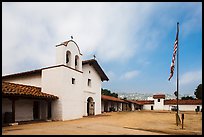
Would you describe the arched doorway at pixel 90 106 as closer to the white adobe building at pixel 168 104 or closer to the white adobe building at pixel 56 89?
the white adobe building at pixel 56 89

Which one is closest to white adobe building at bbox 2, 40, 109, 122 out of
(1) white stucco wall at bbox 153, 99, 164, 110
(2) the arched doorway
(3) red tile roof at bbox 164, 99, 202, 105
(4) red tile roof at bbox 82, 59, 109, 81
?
(2) the arched doorway

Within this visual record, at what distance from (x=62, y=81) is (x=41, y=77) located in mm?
2796

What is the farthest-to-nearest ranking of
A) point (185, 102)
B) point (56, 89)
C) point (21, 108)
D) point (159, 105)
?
point (159, 105) < point (185, 102) < point (56, 89) < point (21, 108)

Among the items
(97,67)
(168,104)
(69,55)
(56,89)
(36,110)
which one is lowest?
(168,104)

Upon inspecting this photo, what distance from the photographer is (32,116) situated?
65.3 feet

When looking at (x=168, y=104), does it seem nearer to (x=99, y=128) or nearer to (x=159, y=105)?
(x=159, y=105)

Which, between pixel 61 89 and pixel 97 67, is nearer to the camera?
pixel 61 89

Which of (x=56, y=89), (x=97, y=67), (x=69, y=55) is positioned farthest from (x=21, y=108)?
(x=97, y=67)

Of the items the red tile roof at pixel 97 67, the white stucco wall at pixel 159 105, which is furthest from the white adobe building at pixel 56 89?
the white stucco wall at pixel 159 105

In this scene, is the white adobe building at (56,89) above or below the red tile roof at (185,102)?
above

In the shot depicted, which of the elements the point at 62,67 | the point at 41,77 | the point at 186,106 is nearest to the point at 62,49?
the point at 62,67

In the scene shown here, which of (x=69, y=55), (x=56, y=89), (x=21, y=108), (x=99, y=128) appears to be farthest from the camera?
(x=69, y=55)

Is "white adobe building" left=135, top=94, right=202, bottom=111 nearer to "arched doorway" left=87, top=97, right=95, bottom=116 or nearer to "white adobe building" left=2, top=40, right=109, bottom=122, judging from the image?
"arched doorway" left=87, top=97, right=95, bottom=116

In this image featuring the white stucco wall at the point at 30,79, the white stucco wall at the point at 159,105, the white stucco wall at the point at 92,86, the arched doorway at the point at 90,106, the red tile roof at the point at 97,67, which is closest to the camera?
the white stucco wall at the point at 30,79
